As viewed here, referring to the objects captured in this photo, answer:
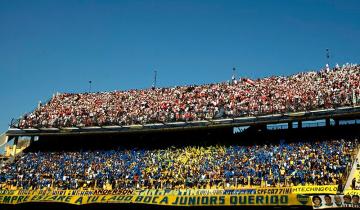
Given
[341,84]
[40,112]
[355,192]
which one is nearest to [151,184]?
[355,192]

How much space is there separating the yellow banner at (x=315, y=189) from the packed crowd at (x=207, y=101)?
31.8ft

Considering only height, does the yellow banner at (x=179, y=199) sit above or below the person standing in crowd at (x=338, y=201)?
below

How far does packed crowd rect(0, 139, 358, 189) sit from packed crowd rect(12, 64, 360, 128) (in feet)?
11.1

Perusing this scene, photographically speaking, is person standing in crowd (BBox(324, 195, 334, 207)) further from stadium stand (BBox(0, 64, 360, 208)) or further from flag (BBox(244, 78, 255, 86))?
flag (BBox(244, 78, 255, 86))

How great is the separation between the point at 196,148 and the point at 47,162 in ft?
53.9

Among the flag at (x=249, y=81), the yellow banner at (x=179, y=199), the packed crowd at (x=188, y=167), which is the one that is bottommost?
the yellow banner at (x=179, y=199)

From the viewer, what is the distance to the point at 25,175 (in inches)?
1799

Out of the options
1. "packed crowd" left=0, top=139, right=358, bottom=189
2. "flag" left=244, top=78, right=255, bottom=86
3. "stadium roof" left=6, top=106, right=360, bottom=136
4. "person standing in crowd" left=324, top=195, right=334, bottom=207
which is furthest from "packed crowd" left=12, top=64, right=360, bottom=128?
"person standing in crowd" left=324, top=195, right=334, bottom=207

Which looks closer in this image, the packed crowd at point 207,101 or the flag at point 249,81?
the packed crowd at point 207,101

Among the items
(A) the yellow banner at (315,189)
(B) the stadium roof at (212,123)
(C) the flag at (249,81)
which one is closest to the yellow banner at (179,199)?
(A) the yellow banner at (315,189)

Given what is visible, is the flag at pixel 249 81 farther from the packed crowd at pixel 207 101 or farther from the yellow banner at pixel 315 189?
the yellow banner at pixel 315 189

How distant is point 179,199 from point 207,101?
18.7 m

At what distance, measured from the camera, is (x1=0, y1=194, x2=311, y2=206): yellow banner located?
28.2 m

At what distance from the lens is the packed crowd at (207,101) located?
1613 inches
